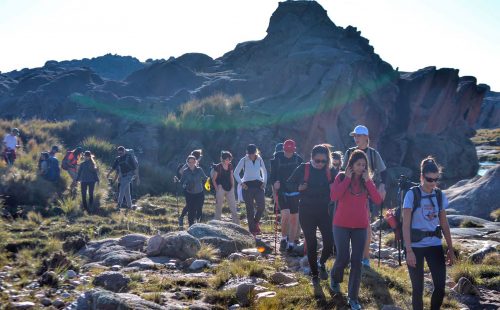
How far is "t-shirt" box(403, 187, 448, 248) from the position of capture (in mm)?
5777

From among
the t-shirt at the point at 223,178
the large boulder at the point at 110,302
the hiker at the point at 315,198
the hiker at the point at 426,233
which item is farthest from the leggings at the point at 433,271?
the t-shirt at the point at 223,178

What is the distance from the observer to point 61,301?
620cm

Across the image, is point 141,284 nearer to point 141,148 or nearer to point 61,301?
point 61,301

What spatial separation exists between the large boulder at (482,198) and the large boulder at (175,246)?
1043 centimetres

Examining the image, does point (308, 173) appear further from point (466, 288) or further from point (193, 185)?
point (193, 185)

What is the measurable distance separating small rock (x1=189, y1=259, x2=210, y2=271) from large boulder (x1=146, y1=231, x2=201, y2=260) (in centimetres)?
53

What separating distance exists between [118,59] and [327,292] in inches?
4183

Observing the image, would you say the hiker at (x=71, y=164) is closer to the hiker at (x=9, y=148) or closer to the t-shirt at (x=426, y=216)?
the hiker at (x=9, y=148)

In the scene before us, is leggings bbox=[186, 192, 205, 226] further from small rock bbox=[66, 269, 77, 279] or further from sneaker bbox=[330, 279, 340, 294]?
sneaker bbox=[330, 279, 340, 294]

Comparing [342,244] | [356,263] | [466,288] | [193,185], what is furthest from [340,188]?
[193,185]

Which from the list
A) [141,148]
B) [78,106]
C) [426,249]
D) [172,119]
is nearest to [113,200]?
[141,148]

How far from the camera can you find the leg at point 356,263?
617 cm

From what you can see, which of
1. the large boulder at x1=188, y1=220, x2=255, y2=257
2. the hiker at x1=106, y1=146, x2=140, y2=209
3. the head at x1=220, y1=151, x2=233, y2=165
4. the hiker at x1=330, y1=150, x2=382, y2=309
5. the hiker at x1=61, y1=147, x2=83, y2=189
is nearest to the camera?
the hiker at x1=330, y1=150, x2=382, y2=309

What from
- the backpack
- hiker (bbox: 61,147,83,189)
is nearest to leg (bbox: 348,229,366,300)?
the backpack
